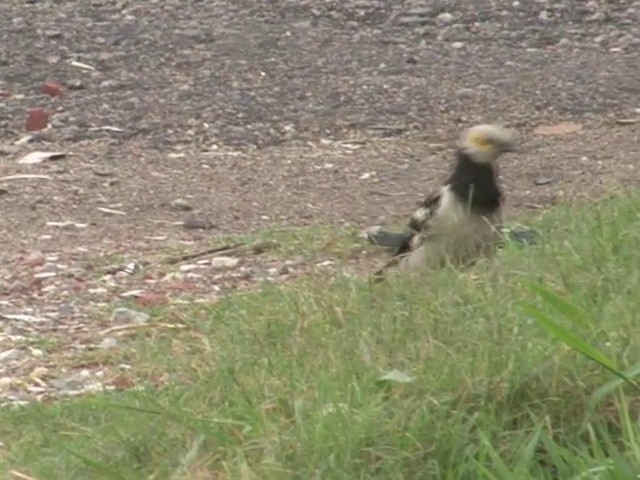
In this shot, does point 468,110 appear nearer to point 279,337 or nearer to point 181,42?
point 181,42

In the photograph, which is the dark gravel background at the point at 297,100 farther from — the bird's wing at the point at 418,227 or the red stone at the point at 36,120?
the bird's wing at the point at 418,227

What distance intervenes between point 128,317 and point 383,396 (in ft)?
6.02

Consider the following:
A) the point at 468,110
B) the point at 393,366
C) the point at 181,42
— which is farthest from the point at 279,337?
the point at 181,42

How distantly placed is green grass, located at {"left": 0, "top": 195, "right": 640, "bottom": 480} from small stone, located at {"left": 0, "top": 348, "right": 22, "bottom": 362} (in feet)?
1.81

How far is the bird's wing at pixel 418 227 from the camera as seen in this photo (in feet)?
18.7

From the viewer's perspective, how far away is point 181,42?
10156mm

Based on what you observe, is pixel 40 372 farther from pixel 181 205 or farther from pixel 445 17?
pixel 445 17

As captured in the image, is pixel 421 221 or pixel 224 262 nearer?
pixel 421 221

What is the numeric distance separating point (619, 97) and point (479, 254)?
12.1ft

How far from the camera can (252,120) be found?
8.82 m

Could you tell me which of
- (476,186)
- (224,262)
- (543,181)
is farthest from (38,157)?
(476,186)

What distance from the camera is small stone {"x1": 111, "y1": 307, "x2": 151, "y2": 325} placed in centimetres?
555

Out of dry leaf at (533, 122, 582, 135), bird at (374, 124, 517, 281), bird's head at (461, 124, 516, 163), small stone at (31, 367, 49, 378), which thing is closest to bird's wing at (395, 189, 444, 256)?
bird at (374, 124, 517, 281)

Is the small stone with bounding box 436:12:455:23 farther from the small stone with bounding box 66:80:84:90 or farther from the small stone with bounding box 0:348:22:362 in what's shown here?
the small stone with bounding box 0:348:22:362
